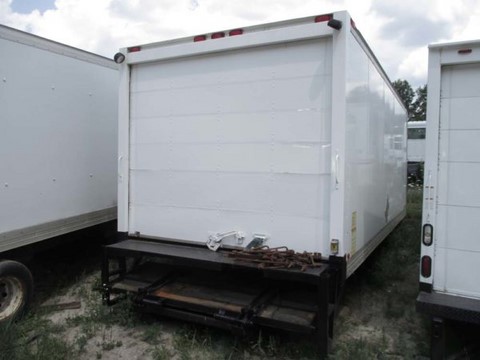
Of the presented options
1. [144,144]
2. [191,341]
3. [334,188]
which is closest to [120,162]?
[144,144]

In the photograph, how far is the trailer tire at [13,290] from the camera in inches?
174

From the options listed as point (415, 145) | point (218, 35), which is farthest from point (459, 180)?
point (415, 145)

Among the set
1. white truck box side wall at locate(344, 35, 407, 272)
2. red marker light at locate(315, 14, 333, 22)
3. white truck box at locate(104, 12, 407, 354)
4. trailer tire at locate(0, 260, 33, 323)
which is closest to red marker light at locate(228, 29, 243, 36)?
white truck box at locate(104, 12, 407, 354)

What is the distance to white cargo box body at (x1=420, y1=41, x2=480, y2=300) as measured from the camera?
342 cm

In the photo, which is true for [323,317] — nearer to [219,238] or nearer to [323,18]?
[219,238]

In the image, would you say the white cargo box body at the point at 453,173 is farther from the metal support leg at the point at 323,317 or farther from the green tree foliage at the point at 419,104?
the green tree foliage at the point at 419,104

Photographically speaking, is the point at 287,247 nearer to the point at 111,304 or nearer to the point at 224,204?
the point at 224,204

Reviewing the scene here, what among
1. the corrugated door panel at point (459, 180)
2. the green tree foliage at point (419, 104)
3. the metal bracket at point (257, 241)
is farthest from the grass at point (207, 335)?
the green tree foliage at point (419, 104)

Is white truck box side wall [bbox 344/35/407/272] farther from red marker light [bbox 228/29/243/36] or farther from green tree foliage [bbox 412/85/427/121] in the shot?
green tree foliage [bbox 412/85/427/121]

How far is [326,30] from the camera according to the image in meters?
3.81

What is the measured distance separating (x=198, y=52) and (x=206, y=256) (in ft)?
6.55

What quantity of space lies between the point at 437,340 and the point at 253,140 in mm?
2262

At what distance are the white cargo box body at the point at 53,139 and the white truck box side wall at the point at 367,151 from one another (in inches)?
128

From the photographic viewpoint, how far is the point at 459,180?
3482 millimetres
